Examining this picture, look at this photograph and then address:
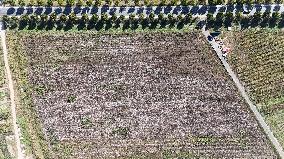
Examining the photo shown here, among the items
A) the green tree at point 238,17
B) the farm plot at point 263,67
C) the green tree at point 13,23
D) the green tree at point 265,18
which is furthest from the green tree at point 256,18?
the green tree at point 13,23

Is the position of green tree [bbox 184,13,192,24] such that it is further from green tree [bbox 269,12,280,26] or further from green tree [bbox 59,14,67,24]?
green tree [bbox 59,14,67,24]

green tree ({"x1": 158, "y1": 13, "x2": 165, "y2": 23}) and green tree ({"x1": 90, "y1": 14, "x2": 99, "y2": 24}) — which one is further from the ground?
green tree ({"x1": 90, "y1": 14, "x2": 99, "y2": 24})

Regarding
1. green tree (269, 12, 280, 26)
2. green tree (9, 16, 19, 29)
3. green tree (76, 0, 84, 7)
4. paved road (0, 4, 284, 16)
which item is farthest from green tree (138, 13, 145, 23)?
green tree (269, 12, 280, 26)

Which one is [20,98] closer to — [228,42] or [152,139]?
[152,139]

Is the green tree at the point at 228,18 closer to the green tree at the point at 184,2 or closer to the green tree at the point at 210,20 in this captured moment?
the green tree at the point at 210,20

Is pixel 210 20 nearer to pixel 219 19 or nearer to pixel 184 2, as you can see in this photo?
pixel 219 19

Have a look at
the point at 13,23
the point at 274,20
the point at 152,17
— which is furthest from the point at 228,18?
the point at 13,23

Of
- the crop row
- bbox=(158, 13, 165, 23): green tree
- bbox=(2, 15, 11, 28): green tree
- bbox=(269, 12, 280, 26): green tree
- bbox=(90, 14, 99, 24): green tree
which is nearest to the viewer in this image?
the crop row
